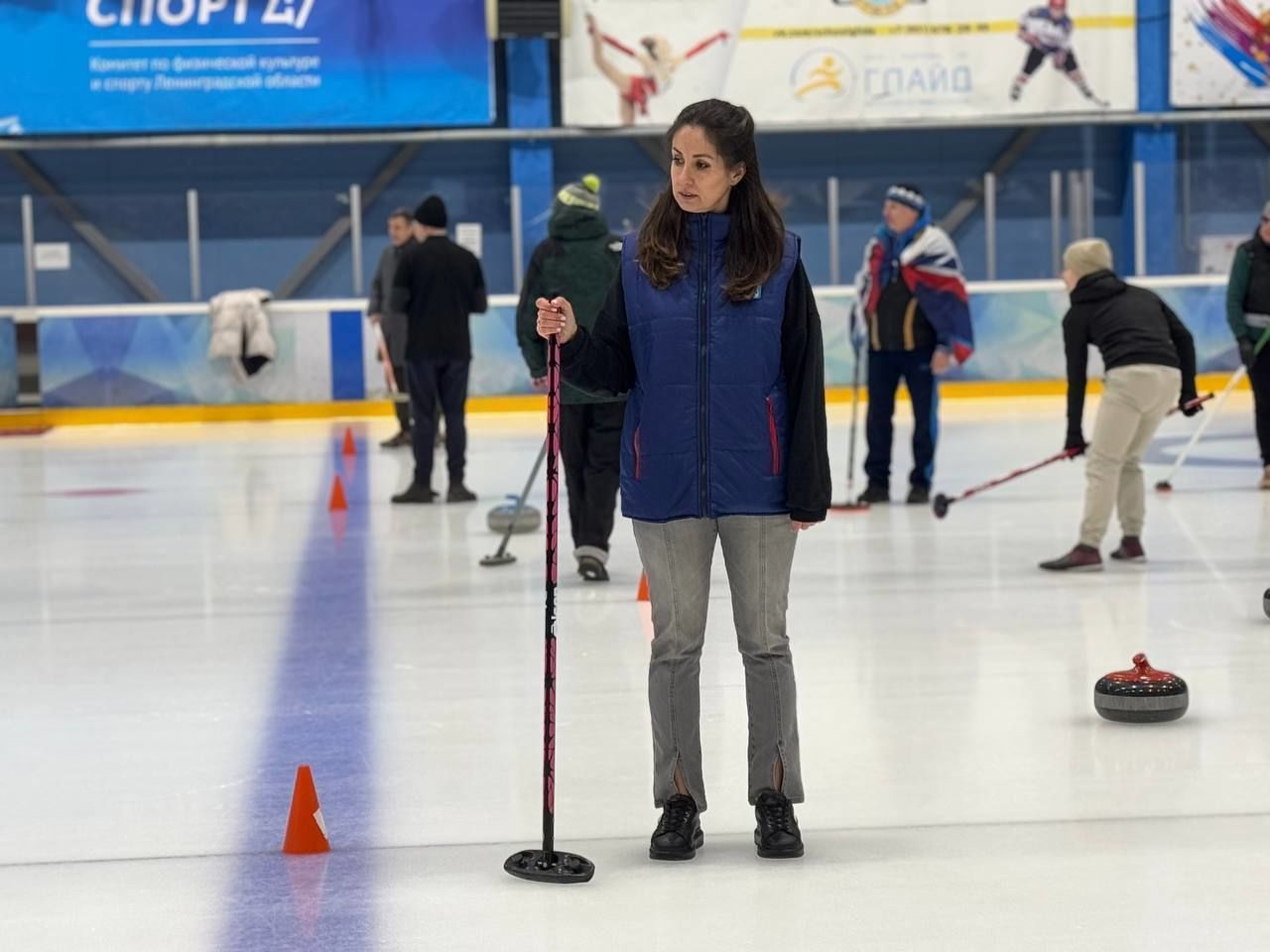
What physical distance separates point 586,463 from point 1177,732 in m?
3.46

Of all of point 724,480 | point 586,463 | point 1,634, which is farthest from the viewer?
point 586,463

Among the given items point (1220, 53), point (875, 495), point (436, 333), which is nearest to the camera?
point (875, 495)

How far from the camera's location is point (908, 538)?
9.92 meters

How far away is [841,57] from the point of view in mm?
20625

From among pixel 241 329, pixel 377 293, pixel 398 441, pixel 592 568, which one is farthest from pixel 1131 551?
pixel 241 329

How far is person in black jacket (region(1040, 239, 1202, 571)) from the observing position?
8477mm

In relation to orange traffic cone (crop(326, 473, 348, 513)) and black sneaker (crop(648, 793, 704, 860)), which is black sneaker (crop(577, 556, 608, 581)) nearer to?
orange traffic cone (crop(326, 473, 348, 513))

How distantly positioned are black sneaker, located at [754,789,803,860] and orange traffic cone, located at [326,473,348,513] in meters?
7.38

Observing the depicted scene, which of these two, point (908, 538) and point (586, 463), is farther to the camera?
point (908, 538)

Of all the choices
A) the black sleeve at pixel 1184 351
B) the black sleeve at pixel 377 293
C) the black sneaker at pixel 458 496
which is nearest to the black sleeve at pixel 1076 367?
the black sleeve at pixel 1184 351

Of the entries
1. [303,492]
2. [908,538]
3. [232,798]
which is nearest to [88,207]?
[303,492]

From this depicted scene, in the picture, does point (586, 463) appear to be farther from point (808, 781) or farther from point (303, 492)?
point (303, 492)

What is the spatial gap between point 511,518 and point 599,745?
4.49 meters

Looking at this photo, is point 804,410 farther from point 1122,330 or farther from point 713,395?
point 1122,330
